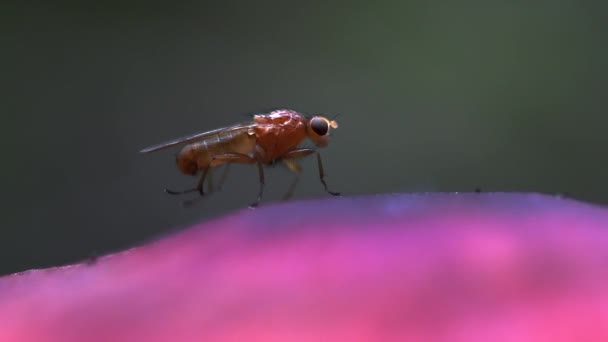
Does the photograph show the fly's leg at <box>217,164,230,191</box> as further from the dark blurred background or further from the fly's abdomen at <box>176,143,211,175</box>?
the dark blurred background

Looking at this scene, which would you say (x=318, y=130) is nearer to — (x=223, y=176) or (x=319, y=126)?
(x=319, y=126)

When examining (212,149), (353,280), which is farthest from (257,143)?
(353,280)

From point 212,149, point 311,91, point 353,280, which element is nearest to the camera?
point 353,280

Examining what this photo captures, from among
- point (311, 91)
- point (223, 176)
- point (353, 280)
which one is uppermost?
point (353, 280)

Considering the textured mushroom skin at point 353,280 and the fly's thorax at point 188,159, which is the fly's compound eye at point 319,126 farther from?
the textured mushroom skin at point 353,280

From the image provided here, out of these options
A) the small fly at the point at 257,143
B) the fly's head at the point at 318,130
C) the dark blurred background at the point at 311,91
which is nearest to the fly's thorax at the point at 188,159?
the small fly at the point at 257,143

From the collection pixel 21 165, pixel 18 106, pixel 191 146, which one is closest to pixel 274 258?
pixel 191 146

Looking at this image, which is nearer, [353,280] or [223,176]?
[353,280]
